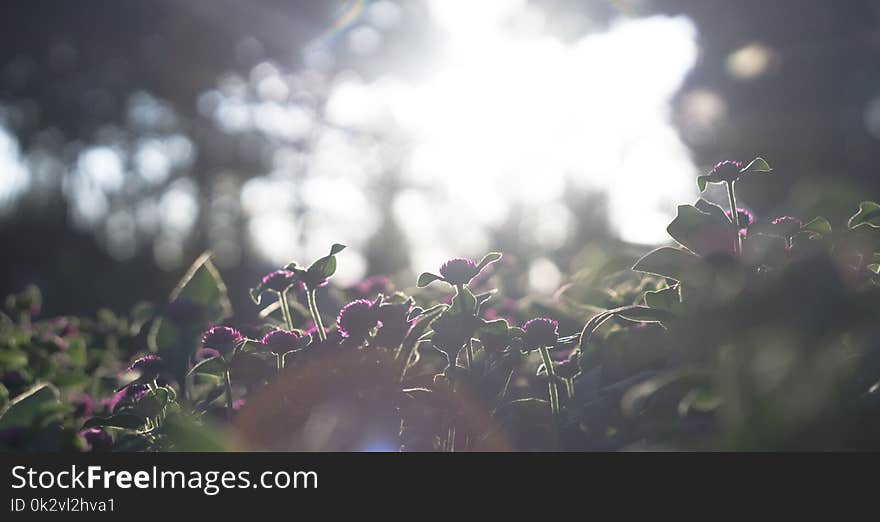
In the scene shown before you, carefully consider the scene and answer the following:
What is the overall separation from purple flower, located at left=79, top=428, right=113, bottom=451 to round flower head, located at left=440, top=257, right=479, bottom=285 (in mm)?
854

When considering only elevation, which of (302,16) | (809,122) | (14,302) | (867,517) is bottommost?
(867,517)

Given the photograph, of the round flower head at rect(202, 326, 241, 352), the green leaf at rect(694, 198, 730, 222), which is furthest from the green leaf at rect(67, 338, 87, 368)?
the green leaf at rect(694, 198, 730, 222)

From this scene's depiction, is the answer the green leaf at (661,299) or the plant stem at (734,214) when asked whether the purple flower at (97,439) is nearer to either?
the green leaf at (661,299)

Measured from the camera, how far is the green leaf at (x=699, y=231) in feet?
4.06

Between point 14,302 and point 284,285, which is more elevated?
point 14,302

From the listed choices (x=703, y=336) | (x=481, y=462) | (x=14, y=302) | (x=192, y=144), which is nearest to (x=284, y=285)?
(x=481, y=462)

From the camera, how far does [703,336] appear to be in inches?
29.4

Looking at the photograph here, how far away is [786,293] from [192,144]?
16373 millimetres

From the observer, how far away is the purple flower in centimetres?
148

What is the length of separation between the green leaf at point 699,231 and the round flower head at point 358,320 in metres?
0.60

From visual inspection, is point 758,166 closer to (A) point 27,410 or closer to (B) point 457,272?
(B) point 457,272

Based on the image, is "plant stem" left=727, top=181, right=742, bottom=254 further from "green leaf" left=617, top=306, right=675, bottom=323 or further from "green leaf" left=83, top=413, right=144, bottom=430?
"green leaf" left=83, top=413, right=144, bottom=430

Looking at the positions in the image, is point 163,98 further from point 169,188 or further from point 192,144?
point 169,188

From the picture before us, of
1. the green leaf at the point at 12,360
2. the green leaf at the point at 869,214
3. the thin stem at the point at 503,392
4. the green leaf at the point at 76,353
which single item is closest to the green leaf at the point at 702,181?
the green leaf at the point at 869,214
